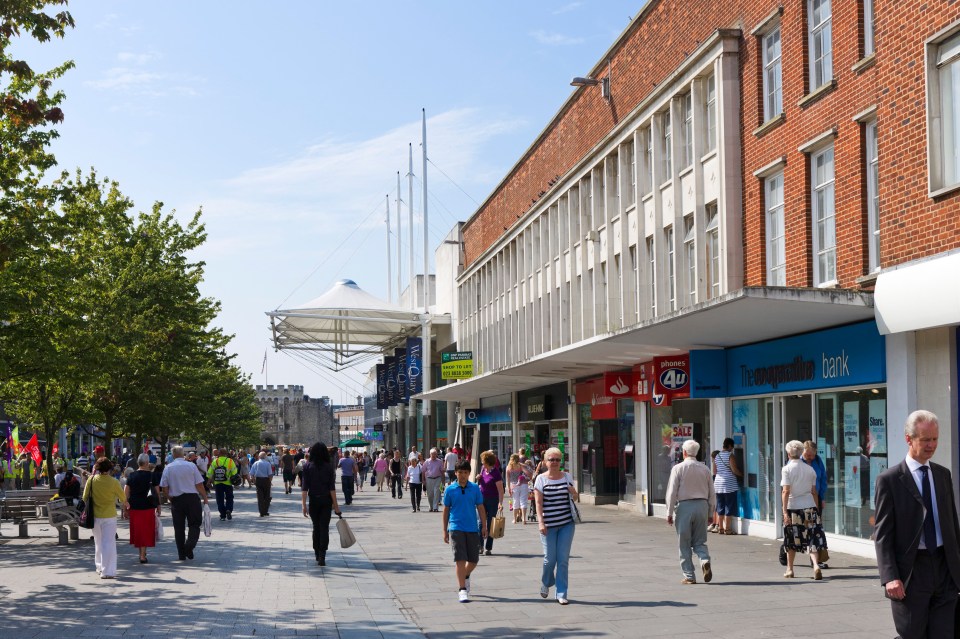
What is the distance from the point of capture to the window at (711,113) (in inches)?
861

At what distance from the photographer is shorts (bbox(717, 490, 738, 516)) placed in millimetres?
20359

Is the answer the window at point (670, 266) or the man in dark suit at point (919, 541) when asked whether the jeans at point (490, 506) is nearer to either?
the window at point (670, 266)

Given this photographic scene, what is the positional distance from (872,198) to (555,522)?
25.0 feet

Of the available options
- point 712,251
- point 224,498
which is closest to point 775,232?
point 712,251

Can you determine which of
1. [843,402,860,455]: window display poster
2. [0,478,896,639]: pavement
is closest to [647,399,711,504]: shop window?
[0,478,896,639]: pavement

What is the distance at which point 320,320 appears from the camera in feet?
202

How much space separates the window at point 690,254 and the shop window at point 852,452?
5.91m

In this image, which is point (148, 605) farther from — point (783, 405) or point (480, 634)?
point (783, 405)

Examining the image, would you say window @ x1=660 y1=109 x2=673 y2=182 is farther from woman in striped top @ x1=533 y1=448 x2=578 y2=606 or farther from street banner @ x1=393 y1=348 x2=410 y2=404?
street banner @ x1=393 y1=348 x2=410 y2=404

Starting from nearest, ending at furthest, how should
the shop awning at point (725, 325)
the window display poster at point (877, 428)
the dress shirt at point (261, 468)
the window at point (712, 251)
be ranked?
the shop awning at point (725, 325) → the window display poster at point (877, 428) → the window at point (712, 251) → the dress shirt at point (261, 468)

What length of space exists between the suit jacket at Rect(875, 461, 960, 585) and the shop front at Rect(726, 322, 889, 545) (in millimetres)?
8905

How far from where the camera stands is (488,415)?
47938 mm

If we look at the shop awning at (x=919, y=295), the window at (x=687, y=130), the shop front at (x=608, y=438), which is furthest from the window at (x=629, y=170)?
the shop awning at (x=919, y=295)

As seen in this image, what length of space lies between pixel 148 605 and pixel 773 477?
37.3 ft
